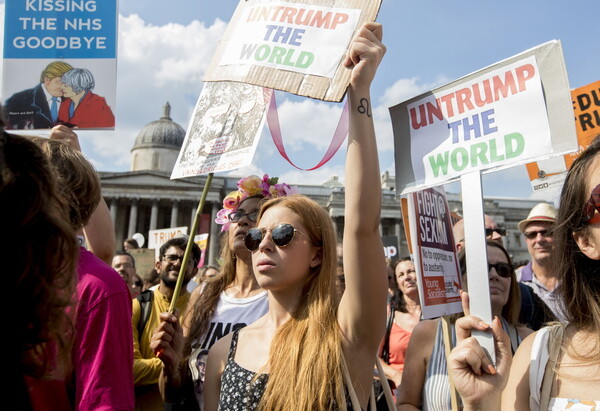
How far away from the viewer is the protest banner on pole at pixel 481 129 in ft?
5.80

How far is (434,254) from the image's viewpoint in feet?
9.03

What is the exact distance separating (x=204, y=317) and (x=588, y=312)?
2035 millimetres

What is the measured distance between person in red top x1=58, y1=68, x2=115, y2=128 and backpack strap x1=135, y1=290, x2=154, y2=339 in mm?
1300

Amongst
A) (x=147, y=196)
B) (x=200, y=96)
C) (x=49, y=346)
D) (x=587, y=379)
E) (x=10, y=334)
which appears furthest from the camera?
(x=147, y=196)

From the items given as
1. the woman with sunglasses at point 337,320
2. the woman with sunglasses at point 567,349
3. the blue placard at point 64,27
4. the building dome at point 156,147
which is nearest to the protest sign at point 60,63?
the blue placard at point 64,27

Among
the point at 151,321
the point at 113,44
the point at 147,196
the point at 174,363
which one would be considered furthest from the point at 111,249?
the point at 147,196

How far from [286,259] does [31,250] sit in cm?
125

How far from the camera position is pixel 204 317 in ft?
9.89

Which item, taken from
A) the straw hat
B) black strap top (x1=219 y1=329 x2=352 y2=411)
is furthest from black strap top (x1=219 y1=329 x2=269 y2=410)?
the straw hat

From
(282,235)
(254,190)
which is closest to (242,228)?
(254,190)

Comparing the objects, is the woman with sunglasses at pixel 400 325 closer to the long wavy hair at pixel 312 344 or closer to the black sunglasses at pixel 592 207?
the long wavy hair at pixel 312 344

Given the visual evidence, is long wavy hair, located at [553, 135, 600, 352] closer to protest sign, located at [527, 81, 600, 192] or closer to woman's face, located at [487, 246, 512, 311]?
woman's face, located at [487, 246, 512, 311]

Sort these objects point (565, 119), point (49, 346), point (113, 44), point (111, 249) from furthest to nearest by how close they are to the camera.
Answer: point (113, 44) < point (111, 249) < point (565, 119) < point (49, 346)

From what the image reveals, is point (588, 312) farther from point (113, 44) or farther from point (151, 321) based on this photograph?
point (113, 44)
